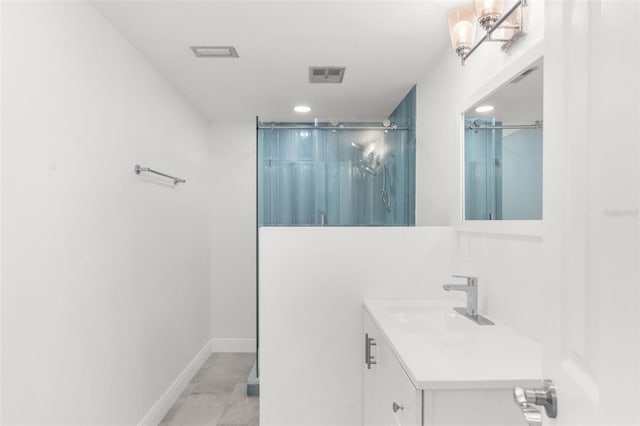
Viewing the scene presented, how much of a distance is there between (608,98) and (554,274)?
306mm

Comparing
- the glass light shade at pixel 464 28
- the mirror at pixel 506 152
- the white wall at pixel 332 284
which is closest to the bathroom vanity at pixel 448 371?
the white wall at pixel 332 284

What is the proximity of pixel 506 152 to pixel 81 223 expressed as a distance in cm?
187

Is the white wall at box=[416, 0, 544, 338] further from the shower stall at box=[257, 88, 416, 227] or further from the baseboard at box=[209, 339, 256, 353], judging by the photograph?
the baseboard at box=[209, 339, 256, 353]

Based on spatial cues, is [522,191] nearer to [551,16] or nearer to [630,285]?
[551,16]

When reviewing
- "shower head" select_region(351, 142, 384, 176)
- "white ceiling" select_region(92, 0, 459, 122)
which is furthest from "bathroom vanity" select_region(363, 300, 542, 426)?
"white ceiling" select_region(92, 0, 459, 122)

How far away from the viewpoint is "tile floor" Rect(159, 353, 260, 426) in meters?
2.70

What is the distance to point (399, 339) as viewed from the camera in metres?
1.44

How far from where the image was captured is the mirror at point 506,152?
4.71 ft

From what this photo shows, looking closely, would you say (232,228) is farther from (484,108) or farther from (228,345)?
(484,108)

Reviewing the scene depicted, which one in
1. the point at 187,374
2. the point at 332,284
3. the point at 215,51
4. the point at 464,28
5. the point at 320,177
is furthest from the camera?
the point at 187,374

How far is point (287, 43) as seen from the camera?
2.32m

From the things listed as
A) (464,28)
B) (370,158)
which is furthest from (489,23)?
(370,158)

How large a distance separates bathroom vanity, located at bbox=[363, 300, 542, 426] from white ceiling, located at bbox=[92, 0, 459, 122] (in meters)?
1.48

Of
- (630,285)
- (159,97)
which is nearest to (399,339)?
(630,285)
